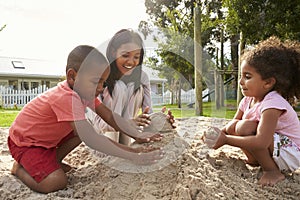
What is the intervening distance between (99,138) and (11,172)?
0.71 m

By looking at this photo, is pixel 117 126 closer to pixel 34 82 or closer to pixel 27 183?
pixel 27 183

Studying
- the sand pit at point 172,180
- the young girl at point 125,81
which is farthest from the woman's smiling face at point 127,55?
the sand pit at point 172,180

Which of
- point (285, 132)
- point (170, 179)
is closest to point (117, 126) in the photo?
point (170, 179)

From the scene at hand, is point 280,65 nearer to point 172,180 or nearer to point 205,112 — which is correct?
point 172,180

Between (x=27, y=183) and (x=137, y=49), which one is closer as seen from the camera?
(x=27, y=183)

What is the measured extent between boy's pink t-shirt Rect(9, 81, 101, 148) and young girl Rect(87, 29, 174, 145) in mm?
655

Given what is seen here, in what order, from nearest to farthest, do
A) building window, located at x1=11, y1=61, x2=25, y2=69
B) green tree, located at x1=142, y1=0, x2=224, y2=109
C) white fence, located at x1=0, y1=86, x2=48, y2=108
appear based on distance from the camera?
green tree, located at x1=142, y1=0, x2=224, y2=109, white fence, located at x1=0, y1=86, x2=48, y2=108, building window, located at x1=11, y1=61, x2=25, y2=69

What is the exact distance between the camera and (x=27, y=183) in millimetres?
1905

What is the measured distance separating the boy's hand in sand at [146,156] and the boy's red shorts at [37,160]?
1.58ft

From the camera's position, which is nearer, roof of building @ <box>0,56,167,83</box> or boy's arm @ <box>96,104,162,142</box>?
boy's arm @ <box>96,104,162,142</box>

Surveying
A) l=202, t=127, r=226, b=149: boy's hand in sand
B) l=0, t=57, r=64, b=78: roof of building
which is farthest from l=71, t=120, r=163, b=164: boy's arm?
l=0, t=57, r=64, b=78: roof of building

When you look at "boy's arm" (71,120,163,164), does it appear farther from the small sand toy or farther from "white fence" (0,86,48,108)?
"white fence" (0,86,48,108)

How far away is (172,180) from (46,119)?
0.83 metres

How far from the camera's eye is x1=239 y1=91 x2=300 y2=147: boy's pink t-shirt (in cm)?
198
